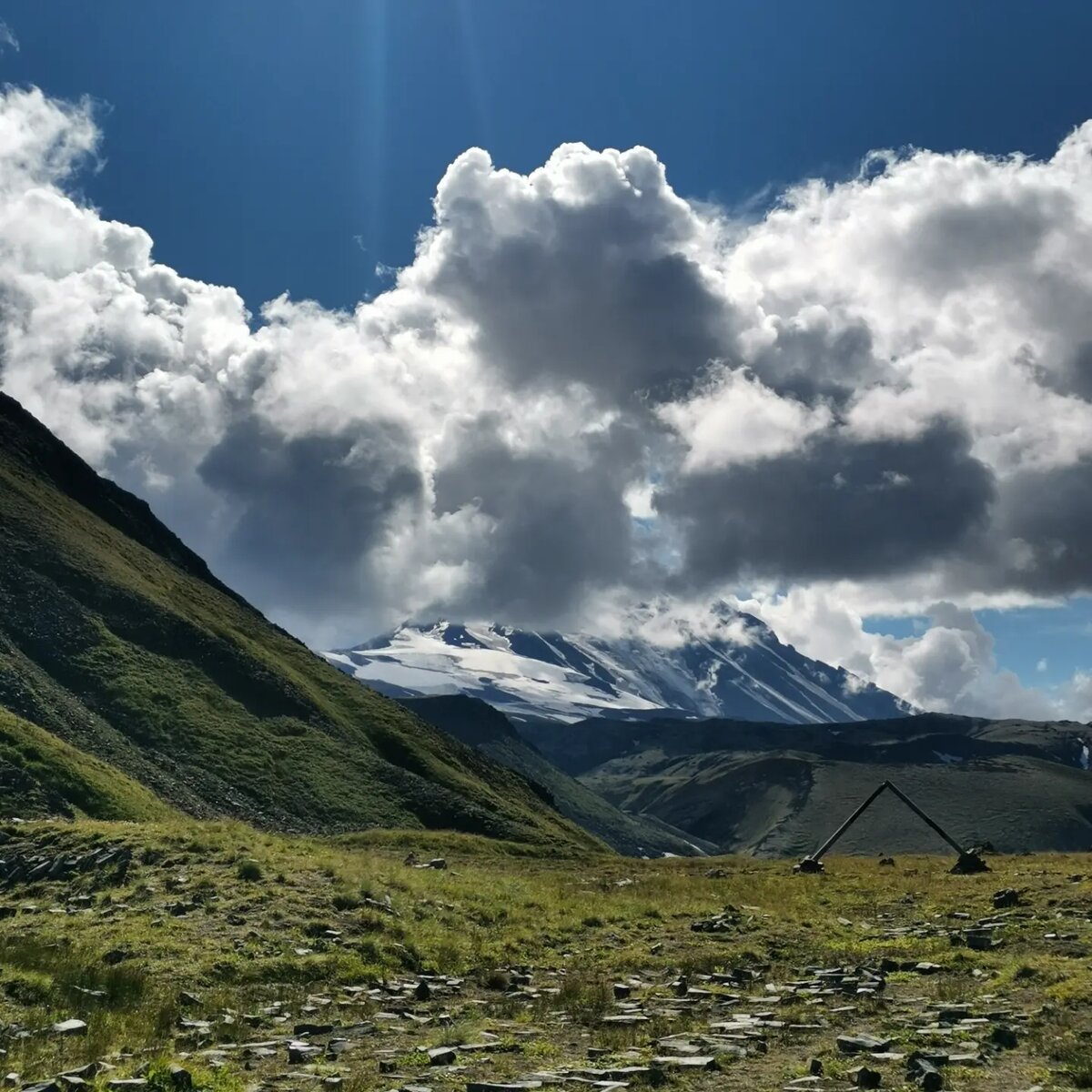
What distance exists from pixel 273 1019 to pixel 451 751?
12354 cm

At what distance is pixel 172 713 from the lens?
4008 inches

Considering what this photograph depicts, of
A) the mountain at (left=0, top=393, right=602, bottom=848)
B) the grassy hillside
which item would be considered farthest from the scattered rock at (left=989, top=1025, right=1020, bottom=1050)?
the mountain at (left=0, top=393, right=602, bottom=848)

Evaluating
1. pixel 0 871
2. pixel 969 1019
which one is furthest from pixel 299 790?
pixel 969 1019

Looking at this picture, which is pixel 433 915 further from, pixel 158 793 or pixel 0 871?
pixel 158 793

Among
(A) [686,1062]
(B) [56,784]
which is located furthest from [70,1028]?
(B) [56,784]

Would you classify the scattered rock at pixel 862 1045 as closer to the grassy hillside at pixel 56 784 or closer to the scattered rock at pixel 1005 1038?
the scattered rock at pixel 1005 1038

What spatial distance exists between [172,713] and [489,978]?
8642cm

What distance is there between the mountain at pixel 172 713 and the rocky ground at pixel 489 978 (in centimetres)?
3187

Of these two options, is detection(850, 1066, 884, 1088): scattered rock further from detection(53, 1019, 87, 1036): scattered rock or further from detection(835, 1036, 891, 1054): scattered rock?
detection(53, 1019, 87, 1036): scattered rock

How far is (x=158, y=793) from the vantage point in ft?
269

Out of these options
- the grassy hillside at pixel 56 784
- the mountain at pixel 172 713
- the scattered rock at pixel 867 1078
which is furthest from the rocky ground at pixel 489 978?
the mountain at pixel 172 713

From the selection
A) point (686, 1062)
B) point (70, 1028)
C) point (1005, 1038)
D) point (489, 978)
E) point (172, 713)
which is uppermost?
point (172, 713)

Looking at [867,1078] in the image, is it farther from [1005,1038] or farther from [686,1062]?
[1005,1038]

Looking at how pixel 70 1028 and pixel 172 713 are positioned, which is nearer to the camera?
pixel 70 1028
